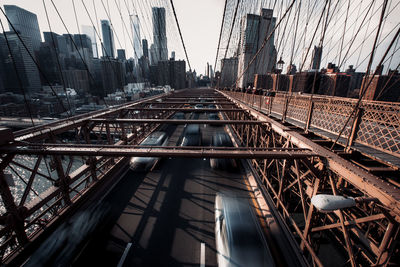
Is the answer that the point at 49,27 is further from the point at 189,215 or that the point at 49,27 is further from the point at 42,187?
the point at 42,187

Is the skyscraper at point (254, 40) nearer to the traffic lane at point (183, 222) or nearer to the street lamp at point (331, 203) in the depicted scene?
the traffic lane at point (183, 222)

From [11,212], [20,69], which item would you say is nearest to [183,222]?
[11,212]

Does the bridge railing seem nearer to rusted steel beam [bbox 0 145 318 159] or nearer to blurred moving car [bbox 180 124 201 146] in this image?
rusted steel beam [bbox 0 145 318 159]

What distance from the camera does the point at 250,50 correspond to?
46.5 meters

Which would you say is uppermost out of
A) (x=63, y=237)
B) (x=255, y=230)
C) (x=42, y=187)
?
(x=255, y=230)

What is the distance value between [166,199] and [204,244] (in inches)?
167

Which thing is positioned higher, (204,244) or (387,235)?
(387,235)

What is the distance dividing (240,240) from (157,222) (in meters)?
5.14

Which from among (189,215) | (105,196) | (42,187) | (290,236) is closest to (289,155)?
(290,236)

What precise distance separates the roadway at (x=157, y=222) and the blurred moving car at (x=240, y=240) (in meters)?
1.53

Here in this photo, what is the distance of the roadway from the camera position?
25.5 feet

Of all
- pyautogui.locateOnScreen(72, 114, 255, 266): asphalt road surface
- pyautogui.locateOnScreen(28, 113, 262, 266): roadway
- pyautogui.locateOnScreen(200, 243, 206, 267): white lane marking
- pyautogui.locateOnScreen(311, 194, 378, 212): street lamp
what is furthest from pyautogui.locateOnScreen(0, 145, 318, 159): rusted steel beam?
pyautogui.locateOnScreen(200, 243, 206, 267): white lane marking

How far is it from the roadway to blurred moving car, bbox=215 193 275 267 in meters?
1.53

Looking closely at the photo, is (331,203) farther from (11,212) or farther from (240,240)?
(11,212)
